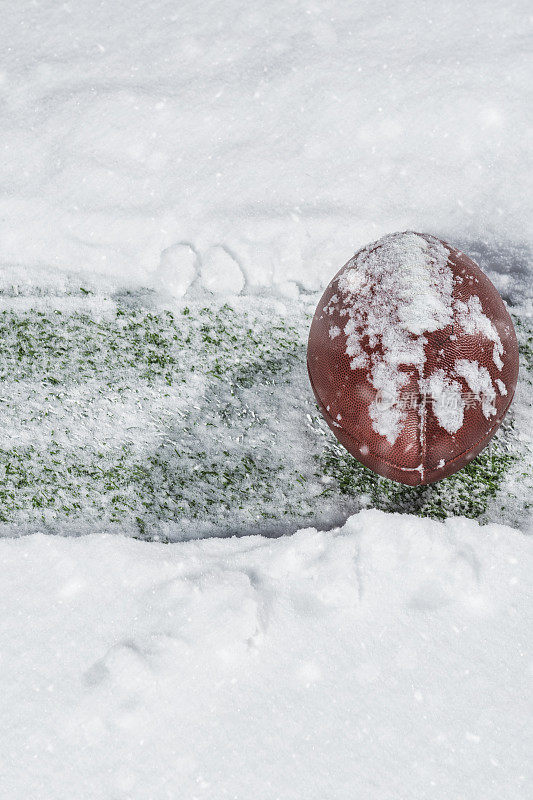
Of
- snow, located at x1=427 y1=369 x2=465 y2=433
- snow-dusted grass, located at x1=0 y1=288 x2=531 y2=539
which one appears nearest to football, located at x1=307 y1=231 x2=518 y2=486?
snow, located at x1=427 y1=369 x2=465 y2=433

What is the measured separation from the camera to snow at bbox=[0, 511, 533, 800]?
2439mm

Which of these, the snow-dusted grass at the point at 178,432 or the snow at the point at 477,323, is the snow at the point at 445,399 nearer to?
the snow at the point at 477,323

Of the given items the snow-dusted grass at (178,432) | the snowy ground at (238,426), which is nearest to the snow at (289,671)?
the snowy ground at (238,426)

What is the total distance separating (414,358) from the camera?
2137 millimetres

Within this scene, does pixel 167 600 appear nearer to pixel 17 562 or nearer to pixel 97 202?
pixel 17 562

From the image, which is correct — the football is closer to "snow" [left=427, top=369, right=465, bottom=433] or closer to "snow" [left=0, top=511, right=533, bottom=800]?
"snow" [left=427, top=369, right=465, bottom=433]

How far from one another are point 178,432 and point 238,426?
0.27 m

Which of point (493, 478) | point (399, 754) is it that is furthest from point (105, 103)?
point (399, 754)

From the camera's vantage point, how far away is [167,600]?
103 inches

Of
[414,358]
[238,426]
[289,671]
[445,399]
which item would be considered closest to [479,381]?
[445,399]

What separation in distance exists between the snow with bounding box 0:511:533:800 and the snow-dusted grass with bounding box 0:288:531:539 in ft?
0.58

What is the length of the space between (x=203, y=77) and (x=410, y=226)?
4.15ft

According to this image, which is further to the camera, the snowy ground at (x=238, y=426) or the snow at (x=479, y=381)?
the snowy ground at (x=238, y=426)

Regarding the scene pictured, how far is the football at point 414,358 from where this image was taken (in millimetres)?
2156
